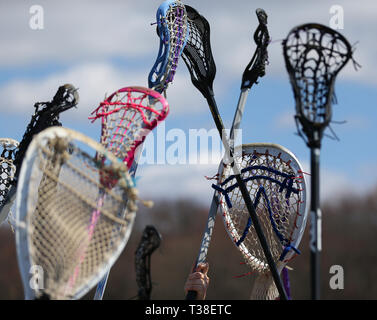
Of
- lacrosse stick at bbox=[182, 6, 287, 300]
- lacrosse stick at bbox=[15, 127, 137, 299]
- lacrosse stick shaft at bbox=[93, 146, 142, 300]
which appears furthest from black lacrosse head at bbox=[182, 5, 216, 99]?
lacrosse stick at bbox=[15, 127, 137, 299]

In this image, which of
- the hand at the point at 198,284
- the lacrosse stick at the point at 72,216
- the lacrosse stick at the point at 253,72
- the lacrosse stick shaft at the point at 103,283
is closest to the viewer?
the lacrosse stick at the point at 72,216

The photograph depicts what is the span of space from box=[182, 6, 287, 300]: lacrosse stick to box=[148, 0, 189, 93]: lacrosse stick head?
20 centimetres

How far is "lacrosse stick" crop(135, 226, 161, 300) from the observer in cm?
488

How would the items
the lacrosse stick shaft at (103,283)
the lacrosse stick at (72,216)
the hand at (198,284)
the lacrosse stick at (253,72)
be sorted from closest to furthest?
the lacrosse stick at (72,216)
the hand at (198,284)
the lacrosse stick shaft at (103,283)
the lacrosse stick at (253,72)

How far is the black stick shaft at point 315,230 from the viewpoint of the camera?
187 inches

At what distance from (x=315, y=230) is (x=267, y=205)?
2081mm

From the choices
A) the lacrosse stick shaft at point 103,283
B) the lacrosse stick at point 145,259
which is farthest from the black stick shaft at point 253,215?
the lacrosse stick at point 145,259

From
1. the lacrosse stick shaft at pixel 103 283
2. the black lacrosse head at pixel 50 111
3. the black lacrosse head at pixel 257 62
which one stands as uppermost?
the black lacrosse head at pixel 257 62

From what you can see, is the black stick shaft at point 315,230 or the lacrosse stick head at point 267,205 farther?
the lacrosse stick head at point 267,205

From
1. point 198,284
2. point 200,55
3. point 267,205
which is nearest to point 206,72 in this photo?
point 200,55

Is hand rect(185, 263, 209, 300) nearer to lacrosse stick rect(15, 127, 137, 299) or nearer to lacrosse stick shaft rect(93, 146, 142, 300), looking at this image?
lacrosse stick shaft rect(93, 146, 142, 300)

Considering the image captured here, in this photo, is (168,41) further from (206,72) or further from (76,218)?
(76,218)

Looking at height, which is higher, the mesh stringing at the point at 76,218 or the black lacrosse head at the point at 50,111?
the black lacrosse head at the point at 50,111

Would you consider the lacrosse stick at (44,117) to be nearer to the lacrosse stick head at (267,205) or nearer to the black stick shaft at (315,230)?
the lacrosse stick head at (267,205)
